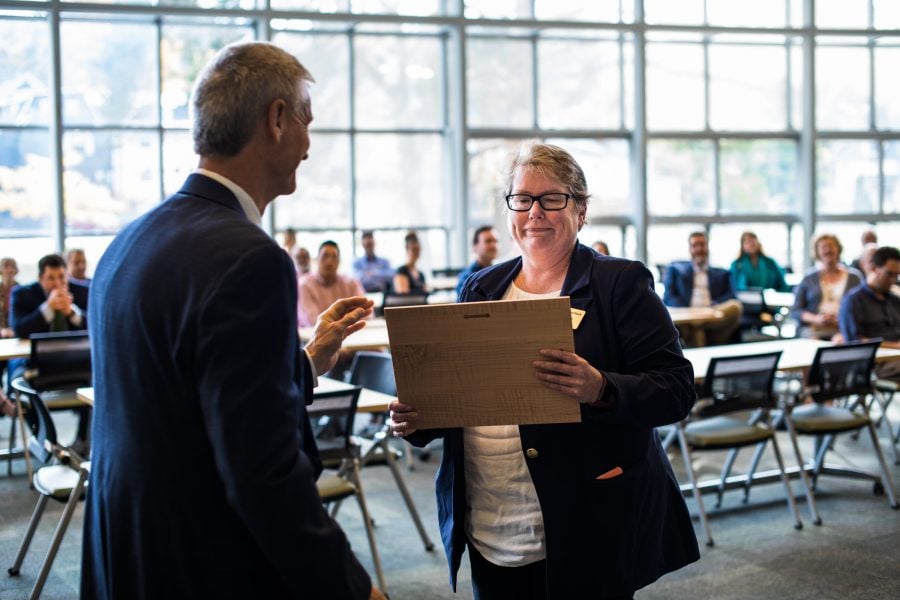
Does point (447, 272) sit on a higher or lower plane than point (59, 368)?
higher

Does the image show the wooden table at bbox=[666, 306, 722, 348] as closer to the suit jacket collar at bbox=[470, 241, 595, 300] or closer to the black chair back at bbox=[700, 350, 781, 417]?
the black chair back at bbox=[700, 350, 781, 417]

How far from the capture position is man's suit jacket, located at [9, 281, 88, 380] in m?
7.41

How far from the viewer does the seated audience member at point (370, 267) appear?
1280 centimetres

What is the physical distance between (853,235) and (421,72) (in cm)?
741

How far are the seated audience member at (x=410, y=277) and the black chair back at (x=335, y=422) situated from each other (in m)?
4.89

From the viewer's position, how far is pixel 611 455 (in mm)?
2365

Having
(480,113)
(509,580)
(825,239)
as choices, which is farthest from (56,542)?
(480,113)

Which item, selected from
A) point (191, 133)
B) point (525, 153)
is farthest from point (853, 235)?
point (191, 133)

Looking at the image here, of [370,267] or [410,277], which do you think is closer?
[410,277]

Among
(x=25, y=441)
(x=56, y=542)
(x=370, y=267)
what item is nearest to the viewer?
(x=56, y=542)

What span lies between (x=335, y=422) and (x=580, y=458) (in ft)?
8.23

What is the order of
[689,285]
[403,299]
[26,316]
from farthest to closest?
[689,285], [403,299], [26,316]

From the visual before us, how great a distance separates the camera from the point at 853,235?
16.4 meters

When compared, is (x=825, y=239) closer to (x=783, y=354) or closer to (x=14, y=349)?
(x=783, y=354)
